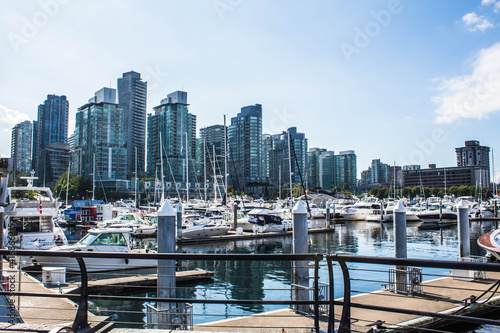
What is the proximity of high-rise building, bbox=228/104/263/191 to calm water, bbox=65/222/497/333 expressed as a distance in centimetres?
13155

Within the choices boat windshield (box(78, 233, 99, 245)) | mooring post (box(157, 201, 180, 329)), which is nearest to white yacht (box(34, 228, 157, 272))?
boat windshield (box(78, 233, 99, 245))

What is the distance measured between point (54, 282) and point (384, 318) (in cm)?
1255

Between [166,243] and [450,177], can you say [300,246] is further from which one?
[450,177]

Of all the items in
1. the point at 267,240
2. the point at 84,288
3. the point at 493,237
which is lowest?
the point at 267,240

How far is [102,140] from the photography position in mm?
151000

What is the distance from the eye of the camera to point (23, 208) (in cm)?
2442

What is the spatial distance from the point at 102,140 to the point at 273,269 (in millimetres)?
143746

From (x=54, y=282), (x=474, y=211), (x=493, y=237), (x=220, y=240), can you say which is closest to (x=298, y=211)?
(x=54, y=282)

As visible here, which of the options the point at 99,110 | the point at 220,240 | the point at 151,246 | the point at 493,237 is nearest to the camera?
the point at 493,237

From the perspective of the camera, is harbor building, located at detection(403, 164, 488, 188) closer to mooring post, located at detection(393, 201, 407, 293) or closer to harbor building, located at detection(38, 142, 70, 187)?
harbor building, located at detection(38, 142, 70, 187)

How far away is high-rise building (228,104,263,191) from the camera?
180125 mm

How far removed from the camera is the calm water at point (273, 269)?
48.6 ft

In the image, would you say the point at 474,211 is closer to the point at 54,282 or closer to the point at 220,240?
the point at 220,240

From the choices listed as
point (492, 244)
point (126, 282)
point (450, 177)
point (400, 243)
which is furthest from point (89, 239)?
point (450, 177)
